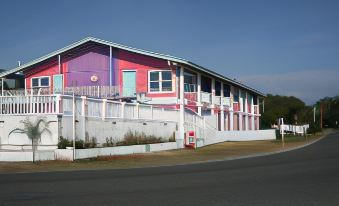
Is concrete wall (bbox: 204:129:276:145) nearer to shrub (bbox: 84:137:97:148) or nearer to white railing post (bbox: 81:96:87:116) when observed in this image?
shrub (bbox: 84:137:97:148)

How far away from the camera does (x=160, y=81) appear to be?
36.8 meters

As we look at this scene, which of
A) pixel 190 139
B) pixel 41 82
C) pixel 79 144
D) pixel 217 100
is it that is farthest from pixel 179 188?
pixel 217 100

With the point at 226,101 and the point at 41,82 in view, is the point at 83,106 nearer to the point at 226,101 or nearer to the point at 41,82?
the point at 41,82

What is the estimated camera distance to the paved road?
9.91 m

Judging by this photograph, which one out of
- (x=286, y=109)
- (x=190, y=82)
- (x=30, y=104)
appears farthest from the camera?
(x=286, y=109)

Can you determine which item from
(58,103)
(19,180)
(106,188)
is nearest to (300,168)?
(106,188)

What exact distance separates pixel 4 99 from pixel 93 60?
53.5 feet

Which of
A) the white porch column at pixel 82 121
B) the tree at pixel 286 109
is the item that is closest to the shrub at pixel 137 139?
the white porch column at pixel 82 121

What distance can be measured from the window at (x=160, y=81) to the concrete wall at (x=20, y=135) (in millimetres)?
15869

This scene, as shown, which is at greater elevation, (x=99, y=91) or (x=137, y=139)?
(x=99, y=91)

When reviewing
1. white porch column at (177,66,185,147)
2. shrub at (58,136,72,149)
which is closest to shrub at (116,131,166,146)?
white porch column at (177,66,185,147)

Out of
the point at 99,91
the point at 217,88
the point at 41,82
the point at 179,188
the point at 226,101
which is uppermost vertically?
the point at 41,82

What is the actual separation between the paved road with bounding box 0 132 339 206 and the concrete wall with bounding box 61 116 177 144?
5.61 m

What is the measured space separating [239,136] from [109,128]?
2159 centimetres
